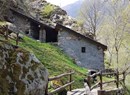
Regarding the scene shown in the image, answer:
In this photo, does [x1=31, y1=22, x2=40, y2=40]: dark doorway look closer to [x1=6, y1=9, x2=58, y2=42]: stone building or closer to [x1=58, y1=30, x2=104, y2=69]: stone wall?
[x1=6, y1=9, x2=58, y2=42]: stone building

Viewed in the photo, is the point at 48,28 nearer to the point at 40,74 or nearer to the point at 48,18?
the point at 48,18

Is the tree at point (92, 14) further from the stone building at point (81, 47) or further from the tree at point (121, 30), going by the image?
the stone building at point (81, 47)

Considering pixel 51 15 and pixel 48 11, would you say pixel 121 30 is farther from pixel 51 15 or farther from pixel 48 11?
pixel 48 11

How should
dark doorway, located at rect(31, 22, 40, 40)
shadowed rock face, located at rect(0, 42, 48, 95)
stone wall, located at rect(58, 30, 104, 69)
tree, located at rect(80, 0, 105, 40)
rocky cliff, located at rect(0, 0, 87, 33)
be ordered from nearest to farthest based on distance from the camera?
shadowed rock face, located at rect(0, 42, 48, 95)
stone wall, located at rect(58, 30, 104, 69)
dark doorway, located at rect(31, 22, 40, 40)
rocky cliff, located at rect(0, 0, 87, 33)
tree, located at rect(80, 0, 105, 40)

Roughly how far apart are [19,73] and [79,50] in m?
24.4

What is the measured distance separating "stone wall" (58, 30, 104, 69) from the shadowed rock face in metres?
23.4

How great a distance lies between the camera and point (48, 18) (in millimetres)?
40156

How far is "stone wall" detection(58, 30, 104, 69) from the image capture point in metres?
30.6

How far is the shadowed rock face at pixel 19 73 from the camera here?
20.7ft

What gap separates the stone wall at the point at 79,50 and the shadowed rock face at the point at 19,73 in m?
23.4

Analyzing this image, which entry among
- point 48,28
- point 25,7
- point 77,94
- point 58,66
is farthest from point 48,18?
point 77,94

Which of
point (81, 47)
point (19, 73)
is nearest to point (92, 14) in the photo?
point (81, 47)

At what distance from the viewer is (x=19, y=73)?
6.63 metres

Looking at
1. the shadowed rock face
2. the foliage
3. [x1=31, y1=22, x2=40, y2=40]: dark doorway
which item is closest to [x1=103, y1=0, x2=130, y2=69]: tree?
the foliage
